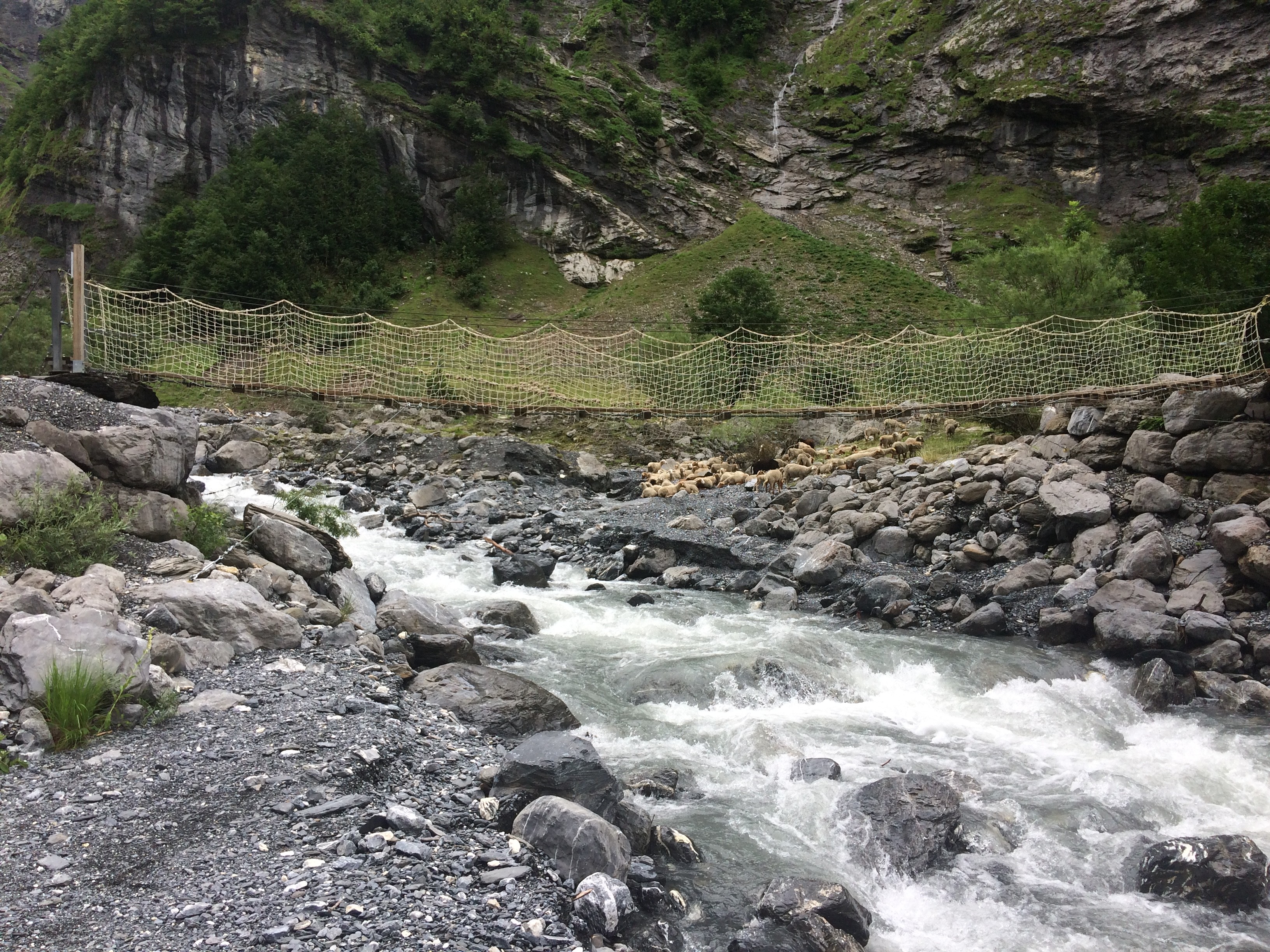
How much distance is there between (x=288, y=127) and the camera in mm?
40938

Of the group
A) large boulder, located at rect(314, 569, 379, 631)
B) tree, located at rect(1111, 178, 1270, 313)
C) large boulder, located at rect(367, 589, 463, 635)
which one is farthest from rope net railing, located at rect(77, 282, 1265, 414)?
large boulder, located at rect(367, 589, 463, 635)

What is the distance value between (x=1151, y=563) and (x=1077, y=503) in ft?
4.22

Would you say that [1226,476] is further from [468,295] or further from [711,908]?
[468,295]


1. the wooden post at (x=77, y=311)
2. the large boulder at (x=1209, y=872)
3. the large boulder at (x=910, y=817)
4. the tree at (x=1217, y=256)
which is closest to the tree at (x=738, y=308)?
the tree at (x=1217, y=256)

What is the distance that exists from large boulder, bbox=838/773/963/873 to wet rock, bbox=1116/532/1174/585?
418 cm

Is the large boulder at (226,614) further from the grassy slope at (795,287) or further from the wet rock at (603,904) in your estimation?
the grassy slope at (795,287)

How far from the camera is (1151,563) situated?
766 cm

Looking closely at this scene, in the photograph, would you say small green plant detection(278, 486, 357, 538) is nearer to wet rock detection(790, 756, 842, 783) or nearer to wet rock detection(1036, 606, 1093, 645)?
wet rock detection(790, 756, 842, 783)

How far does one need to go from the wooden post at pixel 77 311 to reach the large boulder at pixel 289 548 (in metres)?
3.06

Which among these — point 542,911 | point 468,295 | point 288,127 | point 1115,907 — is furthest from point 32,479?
point 288,127

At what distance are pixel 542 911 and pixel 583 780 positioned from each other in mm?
831

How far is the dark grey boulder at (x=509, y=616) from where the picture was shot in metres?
7.64

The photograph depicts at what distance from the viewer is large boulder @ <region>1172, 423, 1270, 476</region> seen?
8.45 meters

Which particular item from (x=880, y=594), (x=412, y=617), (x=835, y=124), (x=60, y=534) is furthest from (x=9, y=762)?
(x=835, y=124)
